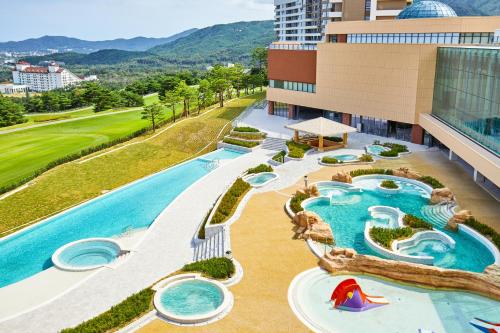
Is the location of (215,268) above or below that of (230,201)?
below

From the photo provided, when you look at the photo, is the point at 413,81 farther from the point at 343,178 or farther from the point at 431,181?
the point at 343,178

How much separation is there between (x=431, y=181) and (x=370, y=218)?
776 centimetres

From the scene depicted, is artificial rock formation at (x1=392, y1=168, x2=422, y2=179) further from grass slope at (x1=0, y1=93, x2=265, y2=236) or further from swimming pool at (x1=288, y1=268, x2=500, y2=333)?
grass slope at (x1=0, y1=93, x2=265, y2=236)

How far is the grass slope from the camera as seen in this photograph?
3472 cm

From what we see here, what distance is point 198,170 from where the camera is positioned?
4125cm

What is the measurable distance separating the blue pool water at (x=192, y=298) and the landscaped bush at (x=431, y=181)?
19.4 meters

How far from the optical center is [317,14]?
11900cm

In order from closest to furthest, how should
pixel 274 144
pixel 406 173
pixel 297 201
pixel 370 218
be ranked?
pixel 370 218, pixel 297 201, pixel 406 173, pixel 274 144

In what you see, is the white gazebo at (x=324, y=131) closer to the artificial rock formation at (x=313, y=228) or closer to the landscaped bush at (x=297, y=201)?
the landscaped bush at (x=297, y=201)

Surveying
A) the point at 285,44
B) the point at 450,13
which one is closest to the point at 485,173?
the point at 450,13

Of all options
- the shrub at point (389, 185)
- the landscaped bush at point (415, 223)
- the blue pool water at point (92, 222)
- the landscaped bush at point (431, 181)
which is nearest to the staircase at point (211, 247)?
the blue pool water at point (92, 222)

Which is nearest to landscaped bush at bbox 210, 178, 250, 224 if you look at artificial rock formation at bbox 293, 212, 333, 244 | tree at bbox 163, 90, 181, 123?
artificial rock formation at bbox 293, 212, 333, 244

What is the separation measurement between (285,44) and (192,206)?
110 feet

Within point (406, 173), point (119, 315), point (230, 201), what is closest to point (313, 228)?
Answer: point (230, 201)
